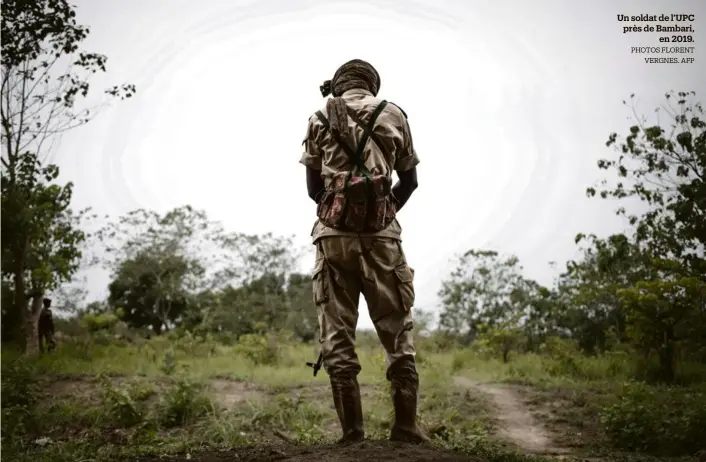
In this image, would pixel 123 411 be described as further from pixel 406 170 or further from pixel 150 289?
pixel 150 289

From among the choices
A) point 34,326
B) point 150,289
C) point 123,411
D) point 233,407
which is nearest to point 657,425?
point 233,407

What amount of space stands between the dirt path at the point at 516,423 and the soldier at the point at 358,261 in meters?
2.59

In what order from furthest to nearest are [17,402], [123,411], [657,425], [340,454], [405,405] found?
1. [17,402]
2. [123,411]
3. [657,425]
4. [405,405]
5. [340,454]

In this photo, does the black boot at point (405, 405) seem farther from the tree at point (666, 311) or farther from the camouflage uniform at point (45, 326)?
the camouflage uniform at point (45, 326)

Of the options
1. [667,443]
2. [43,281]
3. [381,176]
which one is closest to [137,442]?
[381,176]

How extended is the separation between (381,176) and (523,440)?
400 centimetres

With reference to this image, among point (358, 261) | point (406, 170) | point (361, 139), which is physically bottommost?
point (358, 261)

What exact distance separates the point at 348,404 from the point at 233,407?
4.22 meters

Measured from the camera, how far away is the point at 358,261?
3.02 metres

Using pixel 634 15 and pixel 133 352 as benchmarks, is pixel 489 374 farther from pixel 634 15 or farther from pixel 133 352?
pixel 133 352

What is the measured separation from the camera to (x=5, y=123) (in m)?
9.12

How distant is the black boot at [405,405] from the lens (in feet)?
9.87

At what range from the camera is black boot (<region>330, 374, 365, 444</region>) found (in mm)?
2992

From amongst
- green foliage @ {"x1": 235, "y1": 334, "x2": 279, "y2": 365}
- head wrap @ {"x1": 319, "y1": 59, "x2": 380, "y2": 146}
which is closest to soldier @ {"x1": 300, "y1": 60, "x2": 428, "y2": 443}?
head wrap @ {"x1": 319, "y1": 59, "x2": 380, "y2": 146}
